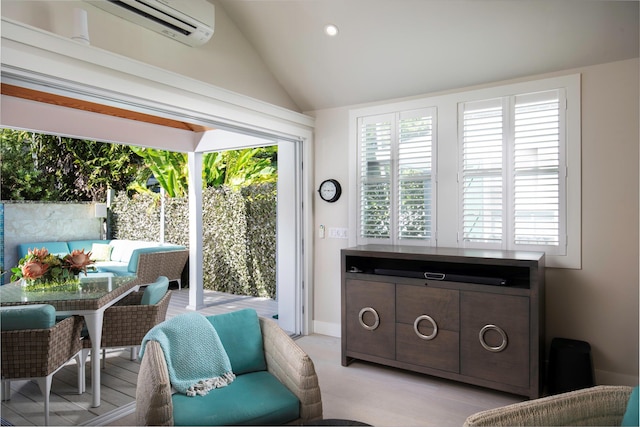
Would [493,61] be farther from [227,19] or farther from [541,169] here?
[227,19]

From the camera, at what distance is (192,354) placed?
215cm

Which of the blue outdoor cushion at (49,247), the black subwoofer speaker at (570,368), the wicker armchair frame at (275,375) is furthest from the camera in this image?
the blue outdoor cushion at (49,247)

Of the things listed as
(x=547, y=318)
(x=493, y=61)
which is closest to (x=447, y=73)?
(x=493, y=61)

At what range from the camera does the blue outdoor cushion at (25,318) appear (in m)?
2.27

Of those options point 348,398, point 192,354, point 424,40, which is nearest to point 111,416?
point 192,354

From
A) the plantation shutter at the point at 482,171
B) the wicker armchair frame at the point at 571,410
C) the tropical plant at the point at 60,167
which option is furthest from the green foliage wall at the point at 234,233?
the wicker armchair frame at the point at 571,410

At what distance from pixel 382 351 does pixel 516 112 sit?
2284 mm

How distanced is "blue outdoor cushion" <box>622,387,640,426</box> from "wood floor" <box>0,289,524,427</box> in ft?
4.17

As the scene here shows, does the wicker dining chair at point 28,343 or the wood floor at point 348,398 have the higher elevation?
the wicker dining chair at point 28,343

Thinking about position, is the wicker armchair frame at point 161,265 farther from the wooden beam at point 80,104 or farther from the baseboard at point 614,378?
the baseboard at point 614,378

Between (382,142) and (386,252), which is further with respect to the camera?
(382,142)

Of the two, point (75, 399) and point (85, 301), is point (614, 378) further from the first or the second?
point (75, 399)

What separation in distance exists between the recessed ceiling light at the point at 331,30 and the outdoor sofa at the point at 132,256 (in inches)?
178

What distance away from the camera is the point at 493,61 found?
3.22 metres
